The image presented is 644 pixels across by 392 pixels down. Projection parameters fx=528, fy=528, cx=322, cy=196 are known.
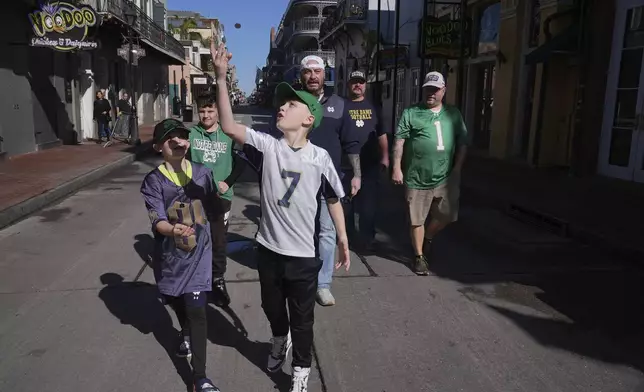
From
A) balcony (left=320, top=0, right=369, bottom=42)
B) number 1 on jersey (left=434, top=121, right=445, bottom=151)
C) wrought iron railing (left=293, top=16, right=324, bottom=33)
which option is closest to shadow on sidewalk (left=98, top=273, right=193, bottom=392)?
number 1 on jersey (left=434, top=121, right=445, bottom=151)

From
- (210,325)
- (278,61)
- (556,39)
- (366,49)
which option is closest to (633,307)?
(210,325)

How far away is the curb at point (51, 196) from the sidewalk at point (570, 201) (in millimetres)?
7033

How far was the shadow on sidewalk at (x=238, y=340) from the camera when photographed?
3193 millimetres

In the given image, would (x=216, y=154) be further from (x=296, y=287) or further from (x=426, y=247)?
(x=426, y=247)

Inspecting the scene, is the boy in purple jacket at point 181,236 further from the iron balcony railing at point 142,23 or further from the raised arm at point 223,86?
the iron balcony railing at point 142,23

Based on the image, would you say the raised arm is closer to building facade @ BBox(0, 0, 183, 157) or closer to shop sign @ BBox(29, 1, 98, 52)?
building facade @ BBox(0, 0, 183, 157)

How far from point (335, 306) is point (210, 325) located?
1014 mm

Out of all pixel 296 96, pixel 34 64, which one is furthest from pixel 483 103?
pixel 296 96

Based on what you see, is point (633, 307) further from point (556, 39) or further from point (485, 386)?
point (556, 39)

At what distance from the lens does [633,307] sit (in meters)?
4.38

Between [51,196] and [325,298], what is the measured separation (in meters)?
6.19

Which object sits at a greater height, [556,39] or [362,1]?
[362,1]

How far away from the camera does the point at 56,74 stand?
1590 cm

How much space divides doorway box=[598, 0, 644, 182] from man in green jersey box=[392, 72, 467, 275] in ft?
19.5
